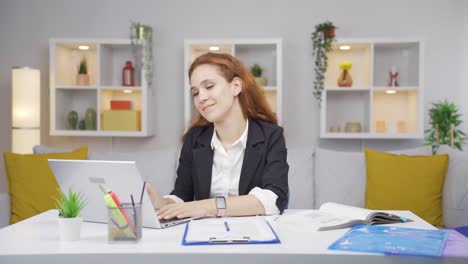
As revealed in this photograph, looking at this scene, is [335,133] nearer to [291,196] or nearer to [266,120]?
[291,196]

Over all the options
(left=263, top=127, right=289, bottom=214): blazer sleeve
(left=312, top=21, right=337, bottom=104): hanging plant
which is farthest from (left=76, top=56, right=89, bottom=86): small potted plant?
(left=263, top=127, right=289, bottom=214): blazer sleeve

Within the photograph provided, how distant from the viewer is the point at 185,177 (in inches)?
94.7

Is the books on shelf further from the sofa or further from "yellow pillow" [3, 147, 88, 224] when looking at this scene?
"yellow pillow" [3, 147, 88, 224]

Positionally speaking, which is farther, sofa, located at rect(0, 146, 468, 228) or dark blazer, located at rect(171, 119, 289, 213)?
sofa, located at rect(0, 146, 468, 228)

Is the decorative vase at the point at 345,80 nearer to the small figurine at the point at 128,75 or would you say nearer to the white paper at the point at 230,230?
the small figurine at the point at 128,75

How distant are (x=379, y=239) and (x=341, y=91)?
3667mm

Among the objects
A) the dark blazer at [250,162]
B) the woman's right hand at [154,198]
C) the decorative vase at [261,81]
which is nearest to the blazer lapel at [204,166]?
the dark blazer at [250,162]

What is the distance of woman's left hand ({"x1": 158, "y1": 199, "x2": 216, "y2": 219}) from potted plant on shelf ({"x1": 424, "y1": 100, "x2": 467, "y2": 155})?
3.28m

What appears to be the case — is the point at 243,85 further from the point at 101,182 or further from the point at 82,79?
the point at 82,79

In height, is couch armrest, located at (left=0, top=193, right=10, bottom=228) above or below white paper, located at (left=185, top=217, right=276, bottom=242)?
below

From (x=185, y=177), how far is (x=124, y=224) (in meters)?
1.04

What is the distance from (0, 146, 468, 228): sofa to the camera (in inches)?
135

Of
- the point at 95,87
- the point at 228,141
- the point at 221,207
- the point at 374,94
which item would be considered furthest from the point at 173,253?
the point at 374,94

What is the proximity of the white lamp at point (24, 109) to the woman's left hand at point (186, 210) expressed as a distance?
10.8 ft
